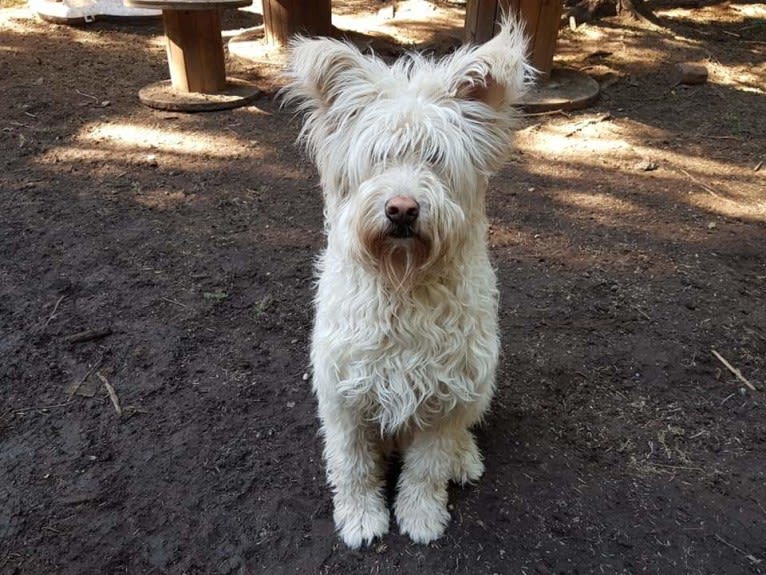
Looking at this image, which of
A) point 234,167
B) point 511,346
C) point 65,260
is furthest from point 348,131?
point 234,167

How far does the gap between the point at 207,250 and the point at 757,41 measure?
26.6 ft

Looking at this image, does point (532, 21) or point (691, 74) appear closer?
point (532, 21)

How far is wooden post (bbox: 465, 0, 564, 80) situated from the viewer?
595 centimetres

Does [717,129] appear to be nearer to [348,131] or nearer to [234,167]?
[234,167]

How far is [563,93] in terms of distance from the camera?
246 inches

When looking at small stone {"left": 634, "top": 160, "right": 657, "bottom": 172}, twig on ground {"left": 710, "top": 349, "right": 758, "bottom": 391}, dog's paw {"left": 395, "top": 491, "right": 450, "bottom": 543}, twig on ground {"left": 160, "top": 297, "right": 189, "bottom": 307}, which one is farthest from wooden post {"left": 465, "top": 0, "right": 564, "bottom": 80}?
dog's paw {"left": 395, "top": 491, "right": 450, "bottom": 543}

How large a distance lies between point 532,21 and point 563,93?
0.80 meters

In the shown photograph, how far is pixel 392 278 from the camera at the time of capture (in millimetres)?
1926

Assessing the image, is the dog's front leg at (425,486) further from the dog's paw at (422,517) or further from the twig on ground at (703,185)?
the twig on ground at (703,185)

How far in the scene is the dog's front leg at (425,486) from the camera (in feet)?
7.75

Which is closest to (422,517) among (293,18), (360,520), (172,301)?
(360,520)

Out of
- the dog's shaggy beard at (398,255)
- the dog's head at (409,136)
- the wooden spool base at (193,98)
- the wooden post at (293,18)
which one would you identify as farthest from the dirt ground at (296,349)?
the wooden post at (293,18)

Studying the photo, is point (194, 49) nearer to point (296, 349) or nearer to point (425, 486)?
point (296, 349)

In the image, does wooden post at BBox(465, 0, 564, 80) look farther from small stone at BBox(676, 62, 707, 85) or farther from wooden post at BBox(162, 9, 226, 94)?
wooden post at BBox(162, 9, 226, 94)
